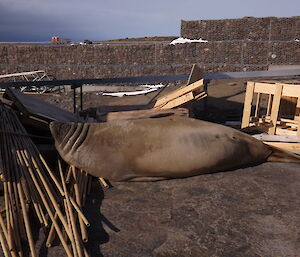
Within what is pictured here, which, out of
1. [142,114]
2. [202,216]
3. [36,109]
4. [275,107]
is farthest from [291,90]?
[36,109]

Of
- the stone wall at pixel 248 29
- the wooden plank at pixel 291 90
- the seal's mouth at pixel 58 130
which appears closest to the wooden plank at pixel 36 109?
the seal's mouth at pixel 58 130

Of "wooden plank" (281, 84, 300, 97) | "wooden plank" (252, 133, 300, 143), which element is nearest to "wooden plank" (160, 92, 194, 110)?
"wooden plank" (252, 133, 300, 143)

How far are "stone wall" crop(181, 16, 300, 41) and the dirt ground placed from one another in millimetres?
10726

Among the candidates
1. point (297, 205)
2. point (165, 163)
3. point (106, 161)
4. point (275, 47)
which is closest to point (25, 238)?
point (106, 161)

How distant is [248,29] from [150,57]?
15.9 feet

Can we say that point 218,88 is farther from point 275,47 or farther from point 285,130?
point 285,130

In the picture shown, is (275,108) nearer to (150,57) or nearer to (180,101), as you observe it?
(180,101)

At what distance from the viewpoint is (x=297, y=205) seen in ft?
14.7

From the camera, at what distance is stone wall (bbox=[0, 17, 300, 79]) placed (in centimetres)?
1454

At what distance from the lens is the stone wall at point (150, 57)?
1454 centimetres

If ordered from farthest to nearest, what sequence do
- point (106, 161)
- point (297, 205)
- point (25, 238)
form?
point (106, 161), point (297, 205), point (25, 238)

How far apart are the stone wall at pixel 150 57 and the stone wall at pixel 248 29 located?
5 centimetres

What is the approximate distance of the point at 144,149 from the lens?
512 cm

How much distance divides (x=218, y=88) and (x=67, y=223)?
35.2ft
